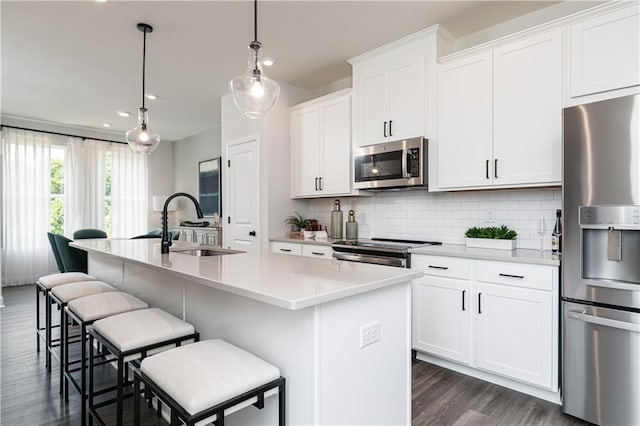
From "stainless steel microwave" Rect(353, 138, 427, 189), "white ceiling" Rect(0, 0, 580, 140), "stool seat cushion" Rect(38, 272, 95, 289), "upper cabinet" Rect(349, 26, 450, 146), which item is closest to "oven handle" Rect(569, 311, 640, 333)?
"stainless steel microwave" Rect(353, 138, 427, 189)

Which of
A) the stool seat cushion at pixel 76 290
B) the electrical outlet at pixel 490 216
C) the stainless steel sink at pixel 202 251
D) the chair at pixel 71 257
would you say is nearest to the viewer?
the stool seat cushion at pixel 76 290

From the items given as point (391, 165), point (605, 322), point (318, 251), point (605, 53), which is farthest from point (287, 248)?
point (605, 53)

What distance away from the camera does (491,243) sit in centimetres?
282

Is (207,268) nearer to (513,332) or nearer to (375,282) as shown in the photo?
(375,282)

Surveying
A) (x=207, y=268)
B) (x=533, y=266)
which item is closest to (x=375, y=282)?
(x=207, y=268)

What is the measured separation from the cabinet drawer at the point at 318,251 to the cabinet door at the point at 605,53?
2293 millimetres

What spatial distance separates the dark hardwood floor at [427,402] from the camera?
2.10 m

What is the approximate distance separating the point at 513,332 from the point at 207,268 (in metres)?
2.00

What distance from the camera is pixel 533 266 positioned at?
2297mm

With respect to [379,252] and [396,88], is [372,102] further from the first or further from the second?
[379,252]

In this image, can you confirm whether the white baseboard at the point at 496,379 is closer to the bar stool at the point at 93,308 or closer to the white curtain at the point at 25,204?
the bar stool at the point at 93,308

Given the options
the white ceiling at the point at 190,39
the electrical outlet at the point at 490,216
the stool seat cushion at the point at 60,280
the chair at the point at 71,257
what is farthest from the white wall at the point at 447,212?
the chair at the point at 71,257

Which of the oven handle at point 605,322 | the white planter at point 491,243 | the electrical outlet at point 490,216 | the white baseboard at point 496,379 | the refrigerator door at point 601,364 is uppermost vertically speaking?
the electrical outlet at point 490,216

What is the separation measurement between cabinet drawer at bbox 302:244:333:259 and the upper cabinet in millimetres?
1101
